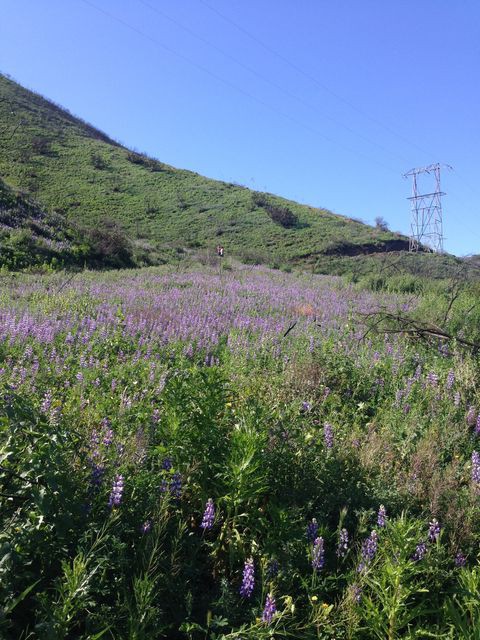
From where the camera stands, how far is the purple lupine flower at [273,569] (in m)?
2.39

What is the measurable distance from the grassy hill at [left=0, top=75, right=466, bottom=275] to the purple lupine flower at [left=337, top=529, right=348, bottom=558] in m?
21.6

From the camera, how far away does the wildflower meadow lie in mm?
2139

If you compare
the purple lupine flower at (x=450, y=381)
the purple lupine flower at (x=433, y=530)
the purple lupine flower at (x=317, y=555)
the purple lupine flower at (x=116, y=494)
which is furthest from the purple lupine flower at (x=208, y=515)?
the purple lupine flower at (x=450, y=381)

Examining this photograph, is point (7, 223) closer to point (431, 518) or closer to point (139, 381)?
point (139, 381)

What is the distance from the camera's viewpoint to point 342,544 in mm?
2654

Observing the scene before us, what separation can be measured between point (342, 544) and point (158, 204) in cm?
4139

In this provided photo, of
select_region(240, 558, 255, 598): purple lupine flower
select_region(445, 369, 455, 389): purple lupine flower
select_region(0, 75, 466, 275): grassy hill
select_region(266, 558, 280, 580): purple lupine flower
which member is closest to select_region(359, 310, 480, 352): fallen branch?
select_region(445, 369, 455, 389): purple lupine flower

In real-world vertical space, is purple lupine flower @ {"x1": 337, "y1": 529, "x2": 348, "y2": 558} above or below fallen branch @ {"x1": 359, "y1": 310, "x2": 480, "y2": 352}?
below

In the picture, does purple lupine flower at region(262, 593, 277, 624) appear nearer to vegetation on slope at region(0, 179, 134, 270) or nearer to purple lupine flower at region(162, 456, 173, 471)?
purple lupine flower at region(162, 456, 173, 471)

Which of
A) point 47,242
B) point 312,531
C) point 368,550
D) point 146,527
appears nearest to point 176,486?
point 146,527

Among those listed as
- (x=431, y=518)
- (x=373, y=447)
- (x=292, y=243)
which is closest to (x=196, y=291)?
(x=373, y=447)

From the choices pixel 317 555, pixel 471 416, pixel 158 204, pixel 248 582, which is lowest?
pixel 248 582

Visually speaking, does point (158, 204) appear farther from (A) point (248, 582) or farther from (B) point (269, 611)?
(B) point (269, 611)

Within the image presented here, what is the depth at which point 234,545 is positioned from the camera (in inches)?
105
